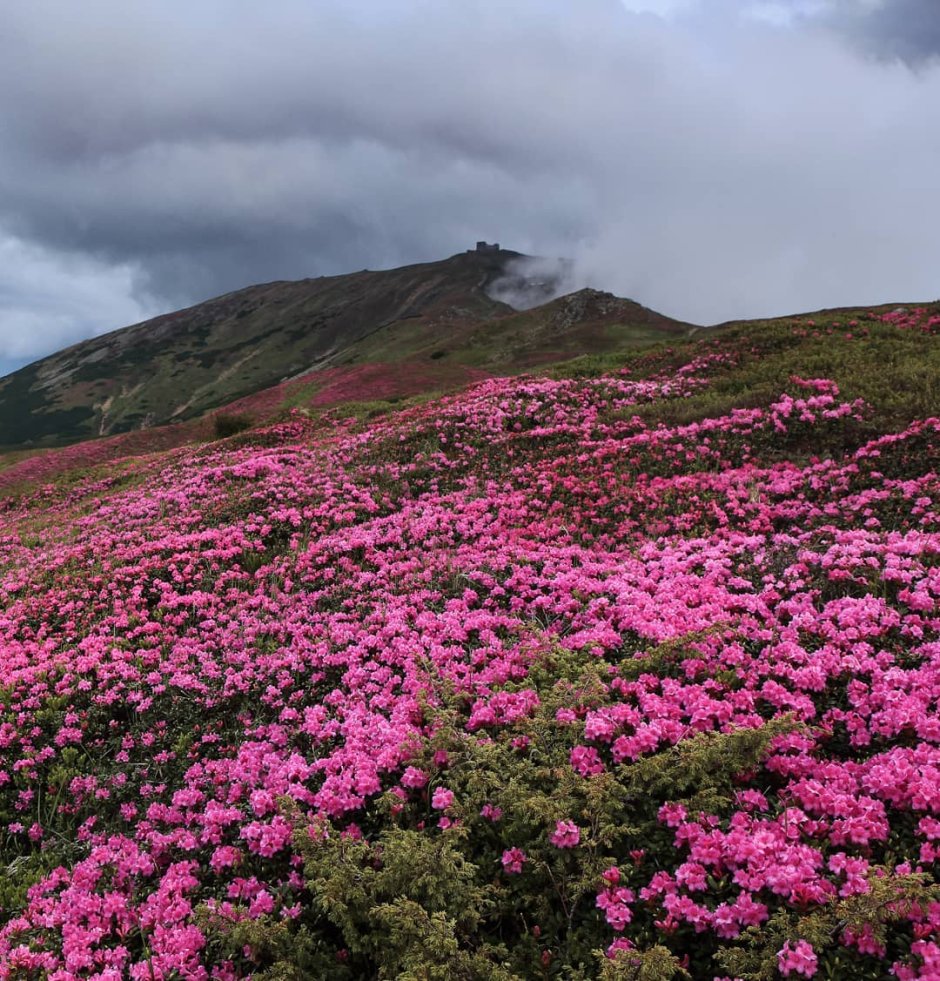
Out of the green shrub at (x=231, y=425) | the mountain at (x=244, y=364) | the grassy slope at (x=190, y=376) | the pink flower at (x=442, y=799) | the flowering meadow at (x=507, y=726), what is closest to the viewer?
the flowering meadow at (x=507, y=726)

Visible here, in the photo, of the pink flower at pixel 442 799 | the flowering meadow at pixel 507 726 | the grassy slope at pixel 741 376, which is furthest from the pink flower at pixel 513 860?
the grassy slope at pixel 741 376

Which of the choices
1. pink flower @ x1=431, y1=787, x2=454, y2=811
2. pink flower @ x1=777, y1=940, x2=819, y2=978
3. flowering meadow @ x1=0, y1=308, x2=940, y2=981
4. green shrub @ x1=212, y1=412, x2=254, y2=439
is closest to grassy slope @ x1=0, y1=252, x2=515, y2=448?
green shrub @ x1=212, y1=412, x2=254, y2=439

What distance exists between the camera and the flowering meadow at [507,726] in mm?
5051

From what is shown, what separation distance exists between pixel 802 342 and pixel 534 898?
30326 mm

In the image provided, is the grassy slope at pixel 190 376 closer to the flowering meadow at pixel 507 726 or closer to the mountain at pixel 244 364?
the mountain at pixel 244 364

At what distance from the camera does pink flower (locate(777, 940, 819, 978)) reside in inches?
167

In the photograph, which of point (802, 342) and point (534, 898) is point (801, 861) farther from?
point (802, 342)

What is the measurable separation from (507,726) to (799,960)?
3.94m

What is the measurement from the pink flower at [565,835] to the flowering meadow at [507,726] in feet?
0.13

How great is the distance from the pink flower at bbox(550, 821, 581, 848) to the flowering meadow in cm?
4

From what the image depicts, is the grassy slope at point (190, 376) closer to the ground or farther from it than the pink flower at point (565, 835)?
farther from it

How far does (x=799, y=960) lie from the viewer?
168 inches

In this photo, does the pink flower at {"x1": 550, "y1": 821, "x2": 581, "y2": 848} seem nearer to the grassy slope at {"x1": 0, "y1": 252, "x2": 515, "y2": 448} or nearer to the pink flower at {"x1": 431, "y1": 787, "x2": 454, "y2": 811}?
the pink flower at {"x1": 431, "y1": 787, "x2": 454, "y2": 811}

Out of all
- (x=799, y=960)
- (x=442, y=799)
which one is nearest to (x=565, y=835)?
(x=442, y=799)
